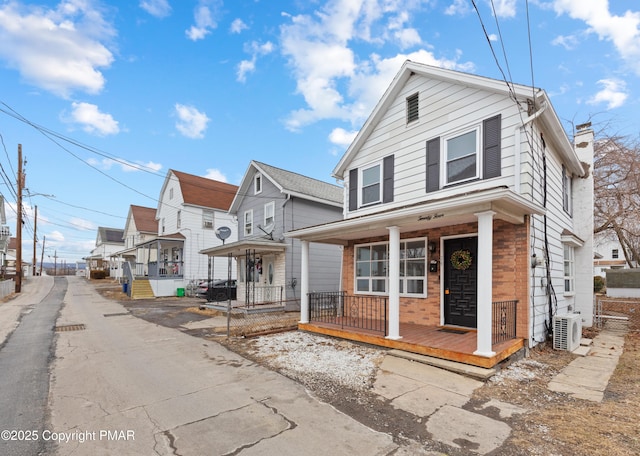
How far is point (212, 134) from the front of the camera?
60.5 ft

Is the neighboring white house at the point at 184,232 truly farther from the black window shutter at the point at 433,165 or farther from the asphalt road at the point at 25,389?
the black window shutter at the point at 433,165

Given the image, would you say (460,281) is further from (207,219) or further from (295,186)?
(207,219)

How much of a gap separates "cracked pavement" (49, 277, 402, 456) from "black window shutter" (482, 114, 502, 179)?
6.05 metres

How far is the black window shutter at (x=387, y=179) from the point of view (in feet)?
31.5

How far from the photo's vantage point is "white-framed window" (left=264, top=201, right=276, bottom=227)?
15508mm

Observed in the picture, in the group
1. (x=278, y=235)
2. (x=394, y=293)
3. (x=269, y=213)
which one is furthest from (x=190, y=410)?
(x=269, y=213)

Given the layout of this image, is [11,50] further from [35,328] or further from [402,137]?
[402,137]

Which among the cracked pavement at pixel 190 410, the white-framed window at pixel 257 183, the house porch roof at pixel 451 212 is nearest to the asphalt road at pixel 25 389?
the cracked pavement at pixel 190 410

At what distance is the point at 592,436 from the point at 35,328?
13.8 m

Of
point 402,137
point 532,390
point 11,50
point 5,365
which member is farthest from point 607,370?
point 11,50

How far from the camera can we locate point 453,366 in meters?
5.71

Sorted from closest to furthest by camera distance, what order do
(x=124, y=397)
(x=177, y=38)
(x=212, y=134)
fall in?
(x=124, y=397), (x=177, y=38), (x=212, y=134)

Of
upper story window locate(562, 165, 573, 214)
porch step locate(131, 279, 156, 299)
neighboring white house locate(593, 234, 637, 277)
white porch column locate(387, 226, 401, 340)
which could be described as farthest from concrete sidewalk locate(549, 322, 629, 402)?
neighboring white house locate(593, 234, 637, 277)

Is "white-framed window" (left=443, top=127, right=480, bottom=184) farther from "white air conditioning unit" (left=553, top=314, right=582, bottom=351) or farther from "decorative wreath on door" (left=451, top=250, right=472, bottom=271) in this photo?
"white air conditioning unit" (left=553, top=314, right=582, bottom=351)
